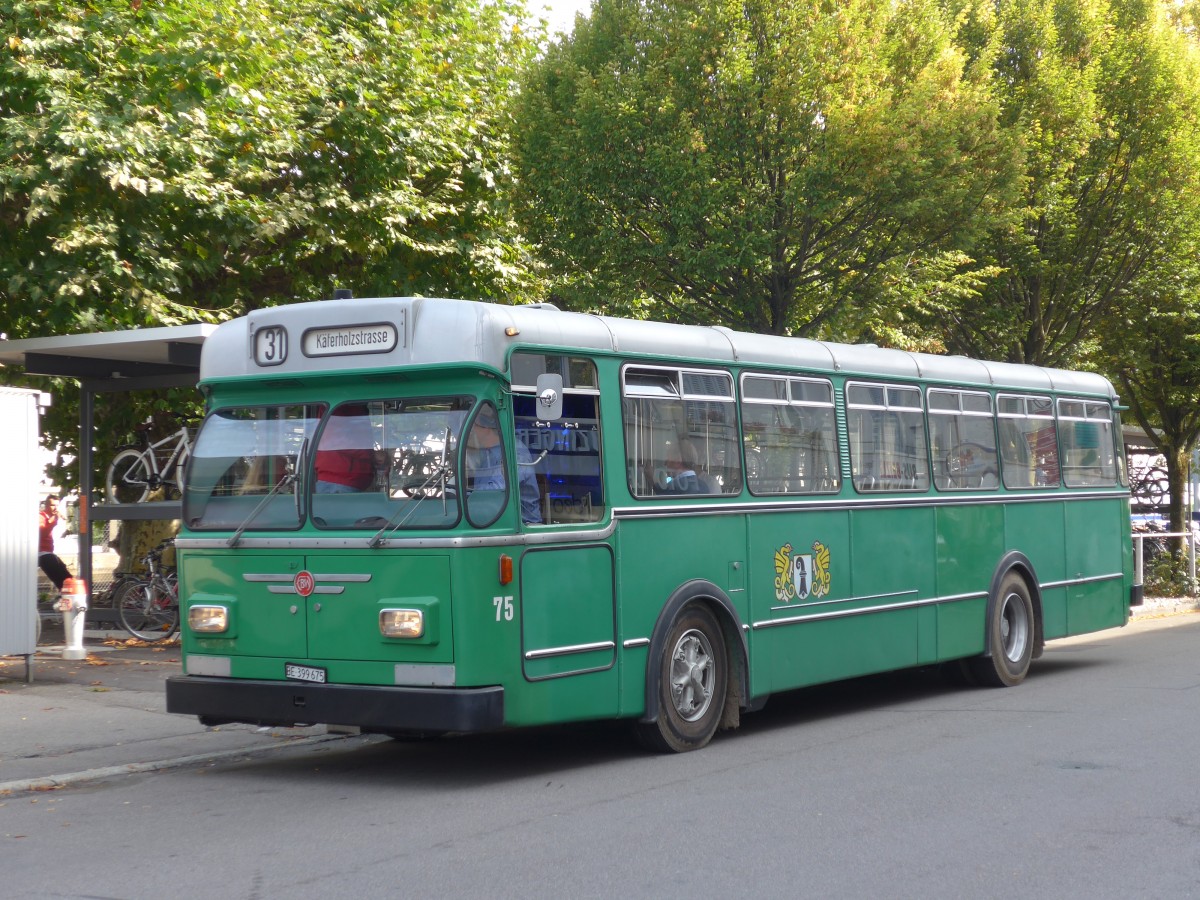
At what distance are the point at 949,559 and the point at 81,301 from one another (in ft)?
33.1

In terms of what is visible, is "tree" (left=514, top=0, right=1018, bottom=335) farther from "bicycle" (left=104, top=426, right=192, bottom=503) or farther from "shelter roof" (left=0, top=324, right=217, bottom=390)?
"bicycle" (left=104, top=426, right=192, bottom=503)

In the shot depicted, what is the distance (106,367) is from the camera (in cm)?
1695

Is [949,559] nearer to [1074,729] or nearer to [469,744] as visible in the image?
[1074,729]

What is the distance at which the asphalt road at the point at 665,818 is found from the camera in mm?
6234

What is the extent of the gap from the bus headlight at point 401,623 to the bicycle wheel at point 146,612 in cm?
977

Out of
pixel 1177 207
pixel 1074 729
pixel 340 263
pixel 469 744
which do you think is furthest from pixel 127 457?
pixel 1177 207

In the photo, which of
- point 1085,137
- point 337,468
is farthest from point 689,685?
point 1085,137

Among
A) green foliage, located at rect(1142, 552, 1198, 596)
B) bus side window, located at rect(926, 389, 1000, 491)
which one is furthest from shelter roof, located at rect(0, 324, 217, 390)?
green foliage, located at rect(1142, 552, 1198, 596)

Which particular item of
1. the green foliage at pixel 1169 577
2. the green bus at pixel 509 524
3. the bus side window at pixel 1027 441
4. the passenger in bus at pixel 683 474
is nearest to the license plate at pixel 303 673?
the green bus at pixel 509 524

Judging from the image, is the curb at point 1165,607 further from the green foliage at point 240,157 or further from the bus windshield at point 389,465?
the bus windshield at point 389,465

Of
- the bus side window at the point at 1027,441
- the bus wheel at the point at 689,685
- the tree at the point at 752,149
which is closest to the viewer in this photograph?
the bus wheel at the point at 689,685

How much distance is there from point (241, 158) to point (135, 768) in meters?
9.27

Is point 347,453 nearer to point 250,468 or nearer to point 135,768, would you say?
point 250,468

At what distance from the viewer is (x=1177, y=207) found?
21.4 metres
